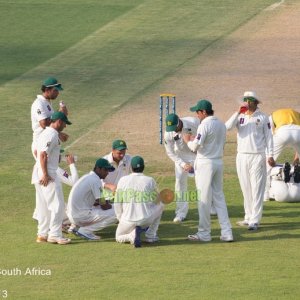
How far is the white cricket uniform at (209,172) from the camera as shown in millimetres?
18578

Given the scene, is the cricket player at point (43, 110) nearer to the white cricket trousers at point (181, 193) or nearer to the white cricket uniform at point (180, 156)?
the white cricket uniform at point (180, 156)

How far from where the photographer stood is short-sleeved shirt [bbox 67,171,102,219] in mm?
18812

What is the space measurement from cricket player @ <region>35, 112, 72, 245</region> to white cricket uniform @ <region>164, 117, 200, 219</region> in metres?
2.21

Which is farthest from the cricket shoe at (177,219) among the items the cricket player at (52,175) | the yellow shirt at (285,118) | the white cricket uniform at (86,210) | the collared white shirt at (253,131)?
the yellow shirt at (285,118)

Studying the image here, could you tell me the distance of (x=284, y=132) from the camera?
21766 mm

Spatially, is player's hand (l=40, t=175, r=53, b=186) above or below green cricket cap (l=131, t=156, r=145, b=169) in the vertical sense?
below

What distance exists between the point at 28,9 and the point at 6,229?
799 inches

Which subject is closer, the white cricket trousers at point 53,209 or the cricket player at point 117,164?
the white cricket trousers at point 53,209

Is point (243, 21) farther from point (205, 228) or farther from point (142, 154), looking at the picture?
point (205, 228)

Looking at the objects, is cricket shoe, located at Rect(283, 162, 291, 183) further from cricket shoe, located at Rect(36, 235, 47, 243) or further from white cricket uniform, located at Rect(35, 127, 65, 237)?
cricket shoe, located at Rect(36, 235, 47, 243)

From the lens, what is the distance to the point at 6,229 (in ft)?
63.9

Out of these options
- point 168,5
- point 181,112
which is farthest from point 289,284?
point 168,5

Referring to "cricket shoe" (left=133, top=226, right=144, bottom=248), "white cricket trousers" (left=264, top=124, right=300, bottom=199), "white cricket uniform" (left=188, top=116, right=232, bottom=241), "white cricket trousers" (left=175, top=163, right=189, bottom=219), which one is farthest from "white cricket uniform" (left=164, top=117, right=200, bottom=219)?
"white cricket trousers" (left=264, top=124, right=300, bottom=199)

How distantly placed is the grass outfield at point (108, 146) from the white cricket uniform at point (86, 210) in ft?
0.86
